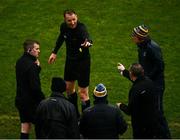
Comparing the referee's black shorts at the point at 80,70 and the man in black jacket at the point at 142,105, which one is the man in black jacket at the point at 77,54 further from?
the man in black jacket at the point at 142,105

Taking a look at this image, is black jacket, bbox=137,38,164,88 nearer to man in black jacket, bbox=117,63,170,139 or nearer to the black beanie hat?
man in black jacket, bbox=117,63,170,139

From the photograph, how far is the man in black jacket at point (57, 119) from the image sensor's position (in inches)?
382

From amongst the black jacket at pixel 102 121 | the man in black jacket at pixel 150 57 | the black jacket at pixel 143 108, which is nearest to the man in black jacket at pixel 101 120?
the black jacket at pixel 102 121

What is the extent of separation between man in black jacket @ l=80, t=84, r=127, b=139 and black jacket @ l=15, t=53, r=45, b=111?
1.84 metres

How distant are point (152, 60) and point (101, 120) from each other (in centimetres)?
276

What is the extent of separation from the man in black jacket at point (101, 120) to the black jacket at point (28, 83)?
6.04 feet

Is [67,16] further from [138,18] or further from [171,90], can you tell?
[138,18]

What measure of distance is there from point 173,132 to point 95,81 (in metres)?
3.62

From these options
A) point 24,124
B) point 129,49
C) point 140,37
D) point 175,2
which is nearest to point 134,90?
point 140,37

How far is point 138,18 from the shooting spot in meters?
19.6

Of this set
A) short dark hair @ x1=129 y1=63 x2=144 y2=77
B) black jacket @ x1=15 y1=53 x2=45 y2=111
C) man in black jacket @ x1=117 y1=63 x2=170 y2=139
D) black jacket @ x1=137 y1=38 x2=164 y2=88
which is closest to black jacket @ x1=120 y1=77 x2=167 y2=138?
man in black jacket @ x1=117 y1=63 x2=170 y2=139

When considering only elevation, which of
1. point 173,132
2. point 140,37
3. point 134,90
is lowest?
point 173,132

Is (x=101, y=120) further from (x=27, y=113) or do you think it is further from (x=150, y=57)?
(x=150, y=57)

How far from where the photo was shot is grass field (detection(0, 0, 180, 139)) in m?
14.8
